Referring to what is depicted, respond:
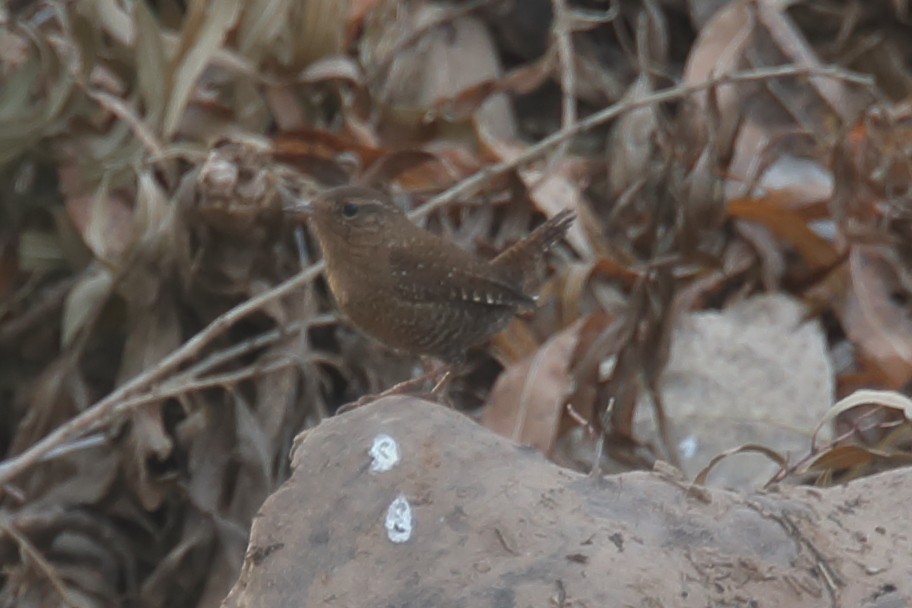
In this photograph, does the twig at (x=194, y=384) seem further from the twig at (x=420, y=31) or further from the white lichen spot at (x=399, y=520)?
the white lichen spot at (x=399, y=520)

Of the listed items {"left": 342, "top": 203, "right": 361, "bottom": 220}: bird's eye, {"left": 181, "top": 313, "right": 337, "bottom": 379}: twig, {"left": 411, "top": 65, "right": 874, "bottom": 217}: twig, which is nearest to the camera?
{"left": 342, "top": 203, "right": 361, "bottom": 220}: bird's eye

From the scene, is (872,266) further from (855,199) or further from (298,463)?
(298,463)

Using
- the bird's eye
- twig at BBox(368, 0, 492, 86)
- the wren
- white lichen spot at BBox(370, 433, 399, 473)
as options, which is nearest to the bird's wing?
the wren

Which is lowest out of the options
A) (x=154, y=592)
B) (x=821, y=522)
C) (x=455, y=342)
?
(x=154, y=592)

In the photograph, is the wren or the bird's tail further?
the bird's tail

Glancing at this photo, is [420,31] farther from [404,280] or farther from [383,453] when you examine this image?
[383,453]

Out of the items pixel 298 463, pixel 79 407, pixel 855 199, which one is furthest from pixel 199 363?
pixel 855 199

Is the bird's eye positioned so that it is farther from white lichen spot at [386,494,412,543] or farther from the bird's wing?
white lichen spot at [386,494,412,543]
